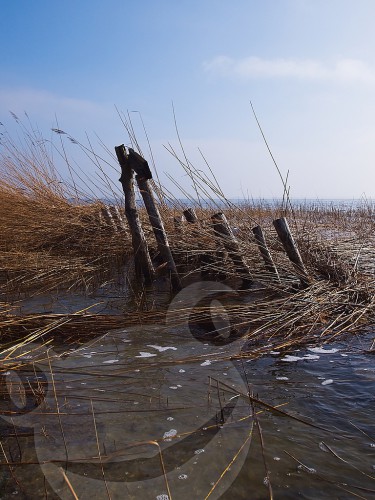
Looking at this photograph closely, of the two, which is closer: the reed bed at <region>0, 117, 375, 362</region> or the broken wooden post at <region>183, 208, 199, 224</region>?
the reed bed at <region>0, 117, 375, 362</region>

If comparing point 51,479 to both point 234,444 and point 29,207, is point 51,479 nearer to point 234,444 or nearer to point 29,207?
point 234,444

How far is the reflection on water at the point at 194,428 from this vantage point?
1.34m

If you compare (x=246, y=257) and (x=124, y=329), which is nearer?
(x=124, y=329)

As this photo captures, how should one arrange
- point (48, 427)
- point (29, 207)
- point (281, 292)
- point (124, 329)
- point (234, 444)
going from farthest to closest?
point (29, 207), point (281, 292), point (124, 329), point (48, 427), point (234, 444)

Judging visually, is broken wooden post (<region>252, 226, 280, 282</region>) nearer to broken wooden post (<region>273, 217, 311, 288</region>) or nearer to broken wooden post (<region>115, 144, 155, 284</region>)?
broken wooden post (<region>273, 217, 311, 288</region>)

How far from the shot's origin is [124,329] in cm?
296

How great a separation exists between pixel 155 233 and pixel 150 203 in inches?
13.7

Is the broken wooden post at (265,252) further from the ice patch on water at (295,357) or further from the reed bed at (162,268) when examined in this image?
the ice patch on water at (295,357)

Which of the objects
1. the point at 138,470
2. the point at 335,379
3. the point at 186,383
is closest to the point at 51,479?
the point at 138,470

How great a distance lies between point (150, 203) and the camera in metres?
4.35

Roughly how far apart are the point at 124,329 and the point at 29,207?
13.1ft

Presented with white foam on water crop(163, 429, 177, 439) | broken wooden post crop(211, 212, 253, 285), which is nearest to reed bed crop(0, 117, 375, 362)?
broken wooden post crop(211, 212, 253, 285)

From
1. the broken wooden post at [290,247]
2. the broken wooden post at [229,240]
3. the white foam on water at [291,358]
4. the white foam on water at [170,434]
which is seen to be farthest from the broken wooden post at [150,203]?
the white foam on water at [170,434]

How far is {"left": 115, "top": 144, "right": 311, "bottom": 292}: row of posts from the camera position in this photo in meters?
3.99
